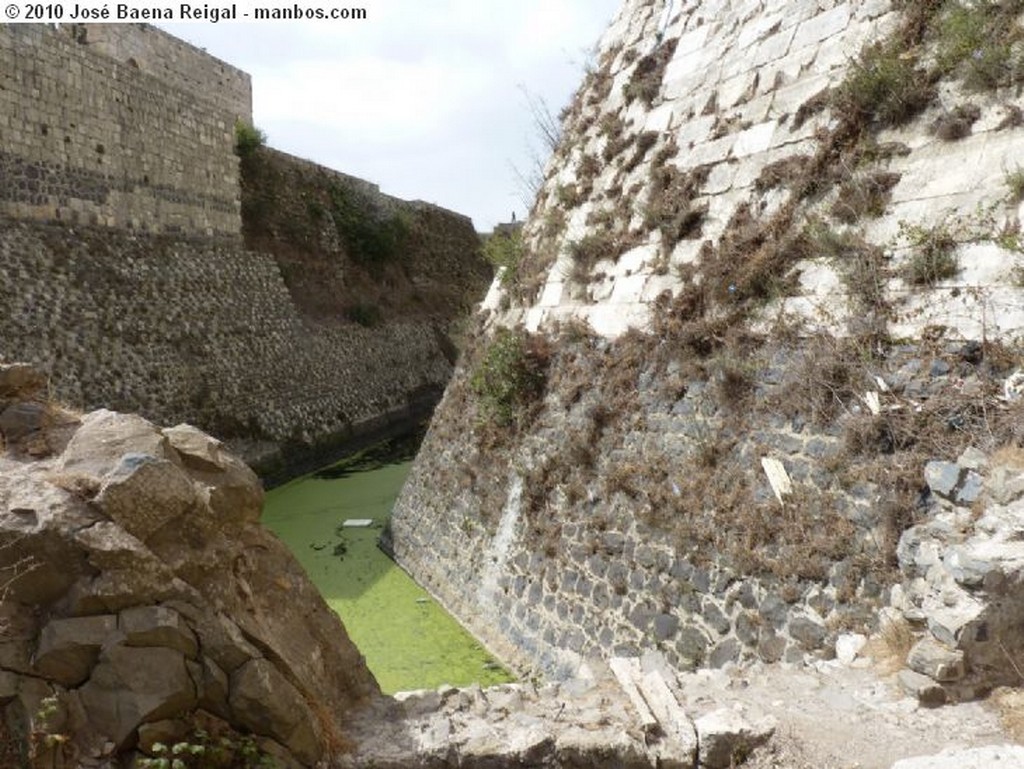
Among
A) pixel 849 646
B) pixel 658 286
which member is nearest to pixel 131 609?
pixel 849 646

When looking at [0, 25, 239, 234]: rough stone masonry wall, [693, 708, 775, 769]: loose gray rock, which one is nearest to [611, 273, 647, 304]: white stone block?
[693, 708, 775, 769]: loose gray rock

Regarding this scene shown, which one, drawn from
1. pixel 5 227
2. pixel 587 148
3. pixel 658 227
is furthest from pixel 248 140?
pixel 658 227

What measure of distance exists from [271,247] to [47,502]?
16.6 m

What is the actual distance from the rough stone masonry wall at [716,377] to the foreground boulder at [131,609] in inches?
116

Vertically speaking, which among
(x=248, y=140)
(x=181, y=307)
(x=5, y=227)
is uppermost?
(x=248, y=140)

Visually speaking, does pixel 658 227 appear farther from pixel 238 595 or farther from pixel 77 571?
pixel 77 571

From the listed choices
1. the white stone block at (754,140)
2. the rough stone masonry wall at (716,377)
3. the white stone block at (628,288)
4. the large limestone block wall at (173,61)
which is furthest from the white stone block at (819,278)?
the large limestone block wall at (173,61)

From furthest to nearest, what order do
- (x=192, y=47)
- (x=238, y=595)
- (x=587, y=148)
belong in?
(x=192, y=47)
(x=587, y=148)
(x=238, y=595)

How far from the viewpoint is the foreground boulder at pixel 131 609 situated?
122 inches

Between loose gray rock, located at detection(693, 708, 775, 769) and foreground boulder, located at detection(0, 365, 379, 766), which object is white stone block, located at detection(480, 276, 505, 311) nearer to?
foreground boulder, located at detection(0, 365, 379, 766)

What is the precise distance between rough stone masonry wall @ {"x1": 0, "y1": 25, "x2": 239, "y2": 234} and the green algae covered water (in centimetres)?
579

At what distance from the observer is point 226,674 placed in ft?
11.0

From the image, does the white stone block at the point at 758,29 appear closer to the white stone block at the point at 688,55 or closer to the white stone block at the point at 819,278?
the white stone block at the point at 688,55

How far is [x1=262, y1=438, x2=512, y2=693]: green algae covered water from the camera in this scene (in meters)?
7.21
